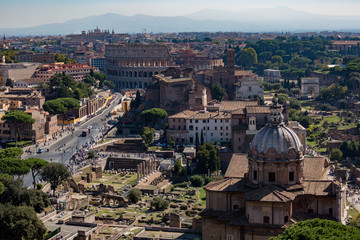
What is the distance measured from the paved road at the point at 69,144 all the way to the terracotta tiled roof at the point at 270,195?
23.0 m

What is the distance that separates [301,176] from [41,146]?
36.6 metres

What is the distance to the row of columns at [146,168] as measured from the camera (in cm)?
5650

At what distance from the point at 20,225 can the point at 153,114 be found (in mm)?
37447

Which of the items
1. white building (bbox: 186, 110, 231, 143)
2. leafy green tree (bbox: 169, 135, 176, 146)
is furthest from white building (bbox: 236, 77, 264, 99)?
leafy green tree (bbox: 169, 135, 176, 146)

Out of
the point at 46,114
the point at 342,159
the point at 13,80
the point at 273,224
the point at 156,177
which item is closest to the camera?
the point at 273,224

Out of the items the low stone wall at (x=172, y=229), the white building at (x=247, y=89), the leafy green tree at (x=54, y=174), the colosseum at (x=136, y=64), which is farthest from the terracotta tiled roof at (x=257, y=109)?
the colosseum at (x=136, y=64)

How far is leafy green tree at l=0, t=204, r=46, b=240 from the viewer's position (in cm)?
3638

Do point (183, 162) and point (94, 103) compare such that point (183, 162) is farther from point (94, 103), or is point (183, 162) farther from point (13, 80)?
point (13, 80)

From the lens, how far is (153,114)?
7269 centimetres

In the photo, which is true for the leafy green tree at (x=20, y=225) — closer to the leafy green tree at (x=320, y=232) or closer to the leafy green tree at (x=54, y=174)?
the leafy green tree at (x=54, y=174)

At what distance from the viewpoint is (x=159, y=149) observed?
65.4 m

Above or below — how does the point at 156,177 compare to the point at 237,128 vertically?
below

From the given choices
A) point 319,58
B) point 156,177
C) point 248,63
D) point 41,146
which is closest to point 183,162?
point 156,177

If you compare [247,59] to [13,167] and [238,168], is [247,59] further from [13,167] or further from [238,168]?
[238,168]
